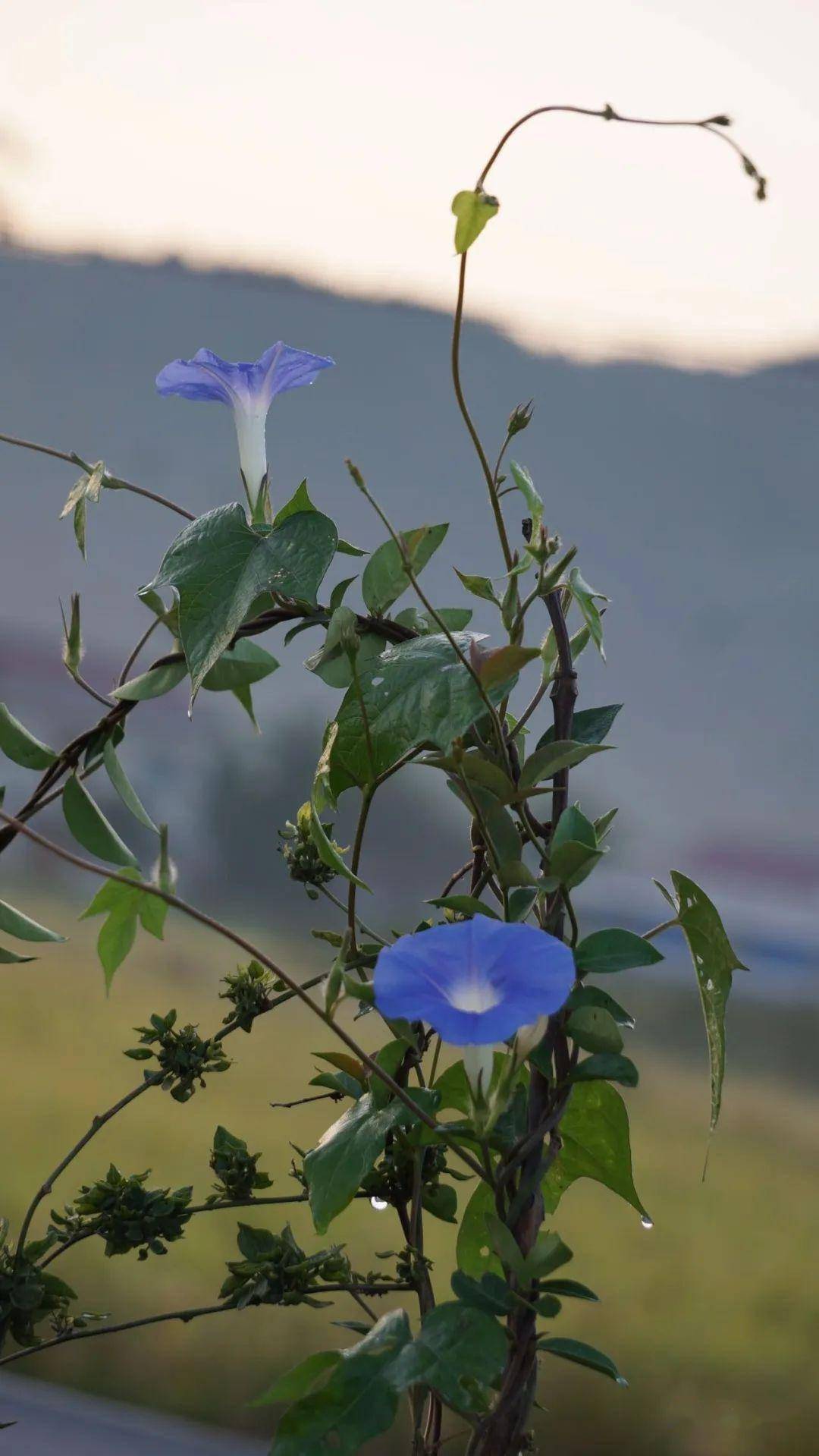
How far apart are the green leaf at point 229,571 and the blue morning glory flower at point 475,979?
12cm

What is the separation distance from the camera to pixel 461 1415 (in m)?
0.42

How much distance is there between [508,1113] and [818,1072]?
0.78 metres

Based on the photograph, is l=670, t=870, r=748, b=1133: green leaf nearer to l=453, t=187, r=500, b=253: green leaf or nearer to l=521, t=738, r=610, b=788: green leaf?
l=521, t=738, r=610, b=788: green leaf

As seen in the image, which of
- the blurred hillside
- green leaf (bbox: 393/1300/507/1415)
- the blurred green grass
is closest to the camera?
green leaf (bbox: 393/1300/507/1415)

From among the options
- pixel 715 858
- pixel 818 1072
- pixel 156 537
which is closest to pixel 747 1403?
pixel 818 1072

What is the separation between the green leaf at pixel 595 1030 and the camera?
43 cm

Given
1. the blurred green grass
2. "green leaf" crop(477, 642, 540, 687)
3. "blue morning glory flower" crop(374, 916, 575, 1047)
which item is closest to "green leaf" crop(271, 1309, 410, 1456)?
"blue morning glory flower" crop(374, 916, 575, 1047)

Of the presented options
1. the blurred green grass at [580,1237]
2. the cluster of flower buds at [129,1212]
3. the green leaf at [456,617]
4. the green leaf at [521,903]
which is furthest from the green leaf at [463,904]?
the blurred green grass at [580,1237]

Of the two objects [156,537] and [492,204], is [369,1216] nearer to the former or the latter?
[156,537]

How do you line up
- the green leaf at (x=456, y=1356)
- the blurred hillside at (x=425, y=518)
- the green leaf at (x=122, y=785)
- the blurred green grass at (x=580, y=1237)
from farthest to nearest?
the blurred hillside at (x=425, y=518), the blurred green grass at (x=580, y=1237), the green leaf at (x=122, y=785), the green leaf at (x=456, y=1356)

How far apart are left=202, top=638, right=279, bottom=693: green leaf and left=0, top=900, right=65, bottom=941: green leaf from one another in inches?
4.5

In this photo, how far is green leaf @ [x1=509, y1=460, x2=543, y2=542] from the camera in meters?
0.46

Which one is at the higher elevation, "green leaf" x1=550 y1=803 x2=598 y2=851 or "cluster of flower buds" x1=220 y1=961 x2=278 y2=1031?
"green leaf" x1=550 y1=803 x2=598 y2=851

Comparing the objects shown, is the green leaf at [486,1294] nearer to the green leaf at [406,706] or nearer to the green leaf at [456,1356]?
the green leaf at [456,1356]
